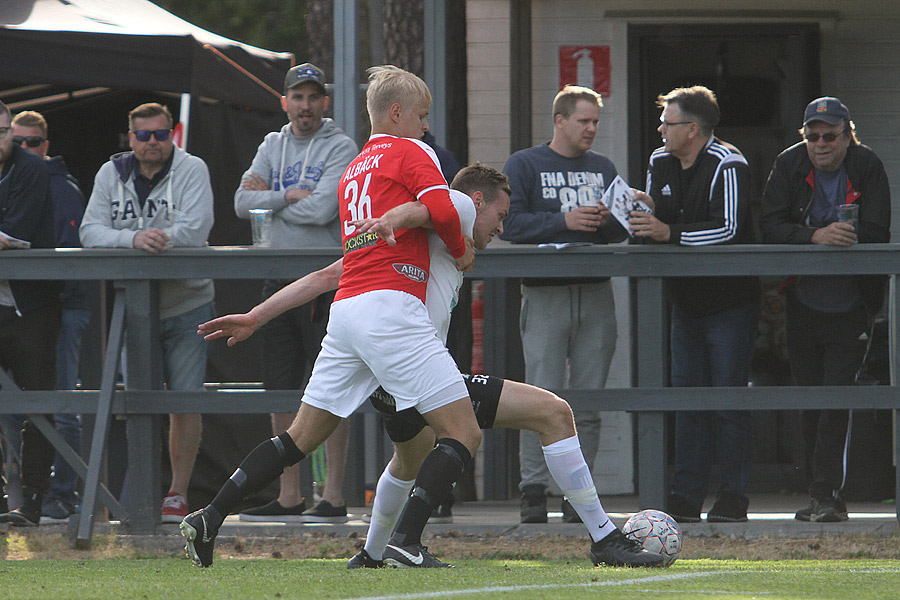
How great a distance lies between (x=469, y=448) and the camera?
15.7 ft

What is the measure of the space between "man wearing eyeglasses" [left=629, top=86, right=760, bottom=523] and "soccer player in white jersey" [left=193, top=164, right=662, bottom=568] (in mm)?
1838

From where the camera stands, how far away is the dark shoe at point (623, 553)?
16.9 feet

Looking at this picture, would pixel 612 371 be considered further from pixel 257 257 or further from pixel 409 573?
pixel 409 573

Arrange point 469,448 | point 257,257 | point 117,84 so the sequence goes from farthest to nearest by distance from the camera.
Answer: point 117,84 < point 257,257 < point 469,448

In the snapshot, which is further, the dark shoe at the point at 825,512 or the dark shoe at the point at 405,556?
the dark shoe at the point at 825,512

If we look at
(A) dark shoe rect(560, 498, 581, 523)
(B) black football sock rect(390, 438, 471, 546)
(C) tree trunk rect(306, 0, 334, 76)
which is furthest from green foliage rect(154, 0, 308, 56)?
(B) black football sock rect(390, 438, 471, 546)

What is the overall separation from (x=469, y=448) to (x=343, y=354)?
0.58 m

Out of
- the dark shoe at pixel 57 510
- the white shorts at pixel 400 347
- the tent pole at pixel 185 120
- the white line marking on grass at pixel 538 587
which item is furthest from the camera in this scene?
the tent pole at pixel 185 120

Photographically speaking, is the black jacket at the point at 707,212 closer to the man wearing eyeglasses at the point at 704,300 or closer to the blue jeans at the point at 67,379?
the man wearing eyeglasses at the point at 704,300

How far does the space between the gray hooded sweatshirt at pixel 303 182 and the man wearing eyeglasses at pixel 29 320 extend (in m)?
1.14

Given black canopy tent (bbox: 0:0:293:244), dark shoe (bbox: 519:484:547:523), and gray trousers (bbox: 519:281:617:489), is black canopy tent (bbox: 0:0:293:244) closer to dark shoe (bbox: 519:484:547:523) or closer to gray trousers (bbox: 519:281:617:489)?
gray trousers (bbox: 519:281:617:489)

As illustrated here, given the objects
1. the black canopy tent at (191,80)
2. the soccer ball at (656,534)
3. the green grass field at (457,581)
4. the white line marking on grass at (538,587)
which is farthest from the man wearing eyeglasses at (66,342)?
the white line marking on grass at (538,587)

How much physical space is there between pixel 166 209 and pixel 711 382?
10.2 ft

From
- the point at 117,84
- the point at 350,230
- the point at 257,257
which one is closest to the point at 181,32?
the point at 117,84
